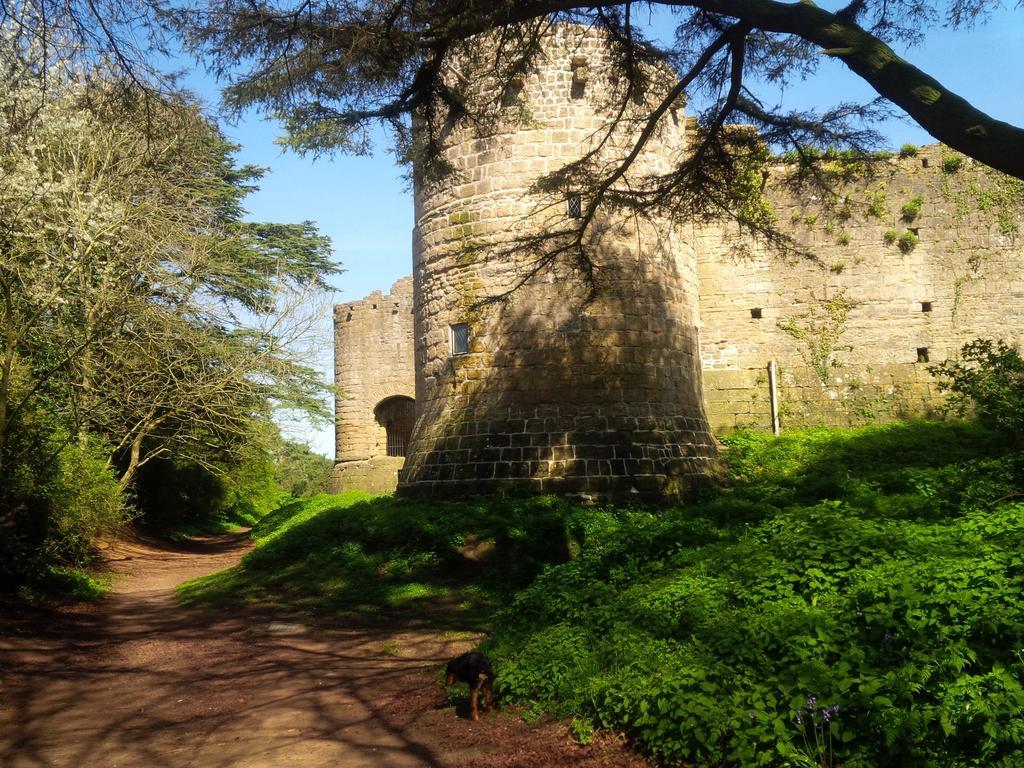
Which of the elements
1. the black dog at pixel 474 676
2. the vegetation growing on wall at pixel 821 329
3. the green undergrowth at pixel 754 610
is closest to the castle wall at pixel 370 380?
the vegetation growing on wall at pixel 821 329

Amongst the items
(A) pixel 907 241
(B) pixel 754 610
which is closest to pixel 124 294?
(B) pixel 754 610

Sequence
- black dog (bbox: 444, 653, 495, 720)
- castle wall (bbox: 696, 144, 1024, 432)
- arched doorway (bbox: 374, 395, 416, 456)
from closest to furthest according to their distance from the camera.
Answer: black dog (bbox: 444, 653, 495, 720) → castle wall (bbox: 696, 144, 1024, 432) → arched doorway (bbox: 374, 395, 416, 456)

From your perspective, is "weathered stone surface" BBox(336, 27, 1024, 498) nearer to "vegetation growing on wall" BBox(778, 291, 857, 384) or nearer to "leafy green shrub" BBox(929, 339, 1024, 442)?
"vegetation growing on wall" BBox(778, 291, 857, 384)

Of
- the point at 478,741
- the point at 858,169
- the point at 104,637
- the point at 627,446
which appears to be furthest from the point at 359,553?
the point at 858,169

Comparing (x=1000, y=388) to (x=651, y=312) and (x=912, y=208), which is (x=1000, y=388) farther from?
(x=912, y=208)

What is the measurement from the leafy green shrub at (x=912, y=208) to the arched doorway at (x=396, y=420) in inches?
543

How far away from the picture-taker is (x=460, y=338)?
1236cm

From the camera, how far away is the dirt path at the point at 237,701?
16.5 feet

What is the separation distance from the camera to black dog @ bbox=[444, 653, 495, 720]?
18.3 feet

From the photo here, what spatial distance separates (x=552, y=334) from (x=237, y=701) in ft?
22.5

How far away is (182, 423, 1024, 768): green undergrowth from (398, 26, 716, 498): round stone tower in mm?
926

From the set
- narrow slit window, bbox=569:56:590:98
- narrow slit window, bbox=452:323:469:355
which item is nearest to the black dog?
narrow slit window, bbox=452:323:469:355

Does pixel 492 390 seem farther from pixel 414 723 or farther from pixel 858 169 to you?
pixel 414 723

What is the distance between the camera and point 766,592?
548cm
